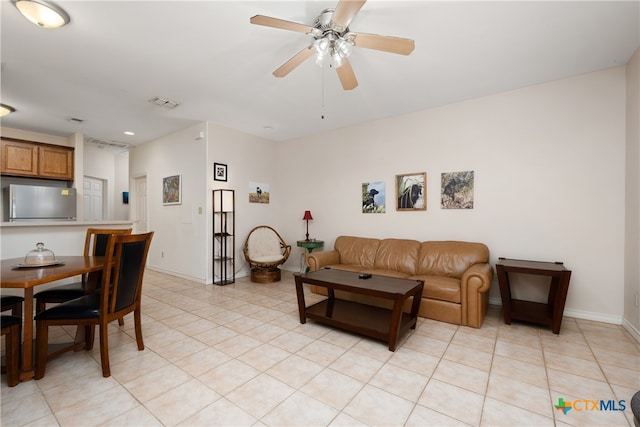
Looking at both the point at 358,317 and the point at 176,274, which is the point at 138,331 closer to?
the point at 358,317

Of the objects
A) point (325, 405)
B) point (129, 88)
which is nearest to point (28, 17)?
point (129, 88)

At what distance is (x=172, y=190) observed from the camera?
5141 mm

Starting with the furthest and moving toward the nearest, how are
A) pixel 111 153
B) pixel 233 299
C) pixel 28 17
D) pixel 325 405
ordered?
pixel 111 153 → pixel 233 299 → pixel 28 17 → pixel 325 405

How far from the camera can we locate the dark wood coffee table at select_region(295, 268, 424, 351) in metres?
2.36

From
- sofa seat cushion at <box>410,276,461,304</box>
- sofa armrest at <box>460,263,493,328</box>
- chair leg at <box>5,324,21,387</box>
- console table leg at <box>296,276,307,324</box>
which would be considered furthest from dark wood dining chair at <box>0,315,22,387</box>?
sofa armrest at <box>460,263,493,328</box>

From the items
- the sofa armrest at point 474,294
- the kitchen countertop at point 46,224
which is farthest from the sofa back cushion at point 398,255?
the kitchen countertop at point 46,224

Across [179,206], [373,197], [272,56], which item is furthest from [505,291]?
[179,206]

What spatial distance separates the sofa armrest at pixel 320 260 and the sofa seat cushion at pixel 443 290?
4.99ft

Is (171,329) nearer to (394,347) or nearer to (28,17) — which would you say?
(394,347)

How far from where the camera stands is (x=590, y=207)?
2957 millimetres

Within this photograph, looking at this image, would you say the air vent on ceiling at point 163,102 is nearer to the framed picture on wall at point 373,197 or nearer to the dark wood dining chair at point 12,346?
the dark wood dining chair at point 12,346

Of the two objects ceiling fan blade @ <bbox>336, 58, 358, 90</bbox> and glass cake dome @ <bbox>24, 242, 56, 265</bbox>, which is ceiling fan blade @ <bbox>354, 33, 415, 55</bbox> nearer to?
ceiling fan blade @ <bbox>336, 58, 358, 90</bbox>

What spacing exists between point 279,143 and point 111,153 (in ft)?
14.5

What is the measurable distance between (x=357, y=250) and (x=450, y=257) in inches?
54.1
